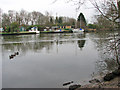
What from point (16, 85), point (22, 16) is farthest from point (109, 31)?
point (22, 16)

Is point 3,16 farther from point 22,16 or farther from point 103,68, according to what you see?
point 103,68

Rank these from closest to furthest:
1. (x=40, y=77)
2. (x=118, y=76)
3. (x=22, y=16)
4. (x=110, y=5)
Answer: (x=110, y=5), (x=118, y=76), (x=40, y=77), (x=22, y=16)

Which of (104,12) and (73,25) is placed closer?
(104,12)

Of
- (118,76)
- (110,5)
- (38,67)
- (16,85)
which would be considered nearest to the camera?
(110,5)

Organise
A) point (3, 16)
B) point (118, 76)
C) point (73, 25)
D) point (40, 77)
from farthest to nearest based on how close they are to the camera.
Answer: point (73, 25) < point (3, 16) < point (40, 77) < point (118, 76)

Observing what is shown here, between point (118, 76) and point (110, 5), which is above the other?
point (110, 5)

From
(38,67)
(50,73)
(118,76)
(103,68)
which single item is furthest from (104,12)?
(38,67)

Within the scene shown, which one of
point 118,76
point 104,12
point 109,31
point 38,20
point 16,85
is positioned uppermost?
point 38,20

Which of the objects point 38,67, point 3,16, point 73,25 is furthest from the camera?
point 73,25

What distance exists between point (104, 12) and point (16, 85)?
530 cm

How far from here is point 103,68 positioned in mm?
8828

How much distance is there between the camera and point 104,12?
5.74 m

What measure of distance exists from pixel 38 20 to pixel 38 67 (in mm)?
63822

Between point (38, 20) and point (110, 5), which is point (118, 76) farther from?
point (38, 20)
